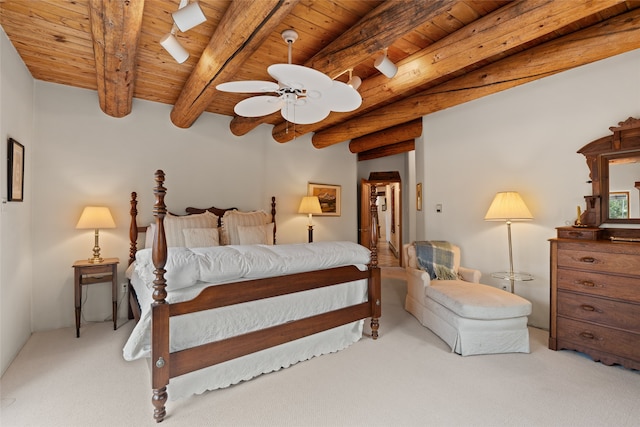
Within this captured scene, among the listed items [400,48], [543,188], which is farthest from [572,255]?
[400,48]

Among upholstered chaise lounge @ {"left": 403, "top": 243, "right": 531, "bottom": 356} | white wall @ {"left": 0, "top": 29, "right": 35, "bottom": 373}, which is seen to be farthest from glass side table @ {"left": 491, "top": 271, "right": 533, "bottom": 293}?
white wall @ {"left": 0, "top": 29, "right": 35, "bottom": 373}

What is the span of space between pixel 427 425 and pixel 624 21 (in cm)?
329

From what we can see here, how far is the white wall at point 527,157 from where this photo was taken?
115 inches

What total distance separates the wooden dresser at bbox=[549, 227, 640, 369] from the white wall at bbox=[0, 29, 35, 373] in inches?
181

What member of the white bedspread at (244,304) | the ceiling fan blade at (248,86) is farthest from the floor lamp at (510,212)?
the ceiling fan blade at (248,86)

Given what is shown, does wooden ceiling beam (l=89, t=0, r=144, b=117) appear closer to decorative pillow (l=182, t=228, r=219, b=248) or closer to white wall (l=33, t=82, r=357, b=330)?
white wall (l=33, t=82, r=357, b=330)

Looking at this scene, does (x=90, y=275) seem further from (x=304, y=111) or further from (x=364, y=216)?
(x=364, y=216)

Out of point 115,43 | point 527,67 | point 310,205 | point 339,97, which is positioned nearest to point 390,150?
point 310,205

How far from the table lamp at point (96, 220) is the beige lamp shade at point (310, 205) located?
8.55ft

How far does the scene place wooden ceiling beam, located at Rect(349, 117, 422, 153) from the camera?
4734 millimetres

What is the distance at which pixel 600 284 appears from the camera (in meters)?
2.49

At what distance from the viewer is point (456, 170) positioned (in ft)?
13.6

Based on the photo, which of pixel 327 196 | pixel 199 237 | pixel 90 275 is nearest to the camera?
pixel 90 275

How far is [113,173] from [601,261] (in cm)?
504
